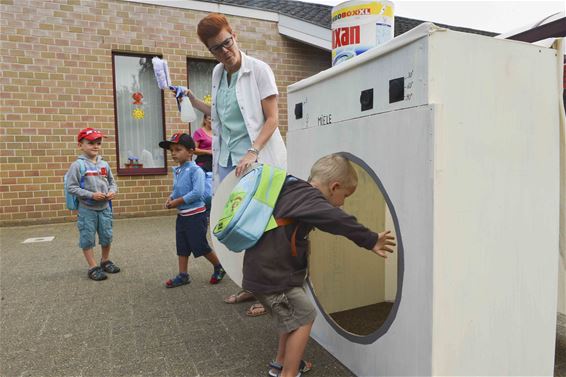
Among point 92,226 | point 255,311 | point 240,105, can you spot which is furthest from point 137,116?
point 255,311

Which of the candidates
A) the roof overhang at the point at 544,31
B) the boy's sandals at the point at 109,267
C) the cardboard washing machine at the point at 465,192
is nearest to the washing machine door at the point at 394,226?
the cardboard washing machine at the point at 465,192

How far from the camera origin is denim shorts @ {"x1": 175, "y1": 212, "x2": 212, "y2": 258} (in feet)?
11.7

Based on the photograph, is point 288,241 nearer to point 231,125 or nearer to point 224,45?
point 231,125

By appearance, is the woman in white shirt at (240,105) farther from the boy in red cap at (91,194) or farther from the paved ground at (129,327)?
the boy in red cap at (91,194)

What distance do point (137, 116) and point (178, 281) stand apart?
16.3 feet

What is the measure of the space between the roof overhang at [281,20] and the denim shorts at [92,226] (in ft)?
15.9

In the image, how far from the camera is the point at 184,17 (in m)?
7.62

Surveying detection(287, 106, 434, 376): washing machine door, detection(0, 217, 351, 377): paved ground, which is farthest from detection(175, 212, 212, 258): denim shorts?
detection(287, 106, 434, 376): washing machine door

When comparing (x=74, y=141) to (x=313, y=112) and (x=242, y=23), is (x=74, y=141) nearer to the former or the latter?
(x=242, y=23)

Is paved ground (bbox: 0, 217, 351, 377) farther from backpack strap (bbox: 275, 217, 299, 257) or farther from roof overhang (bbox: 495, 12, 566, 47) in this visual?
roof overhang (bbox: 495, 12, 566, 47)

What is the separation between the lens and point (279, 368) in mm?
2088

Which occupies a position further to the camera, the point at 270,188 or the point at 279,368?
the point at 279,368

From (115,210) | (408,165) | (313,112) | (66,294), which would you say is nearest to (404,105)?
(408,165)

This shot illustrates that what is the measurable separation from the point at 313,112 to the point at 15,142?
6332mm
